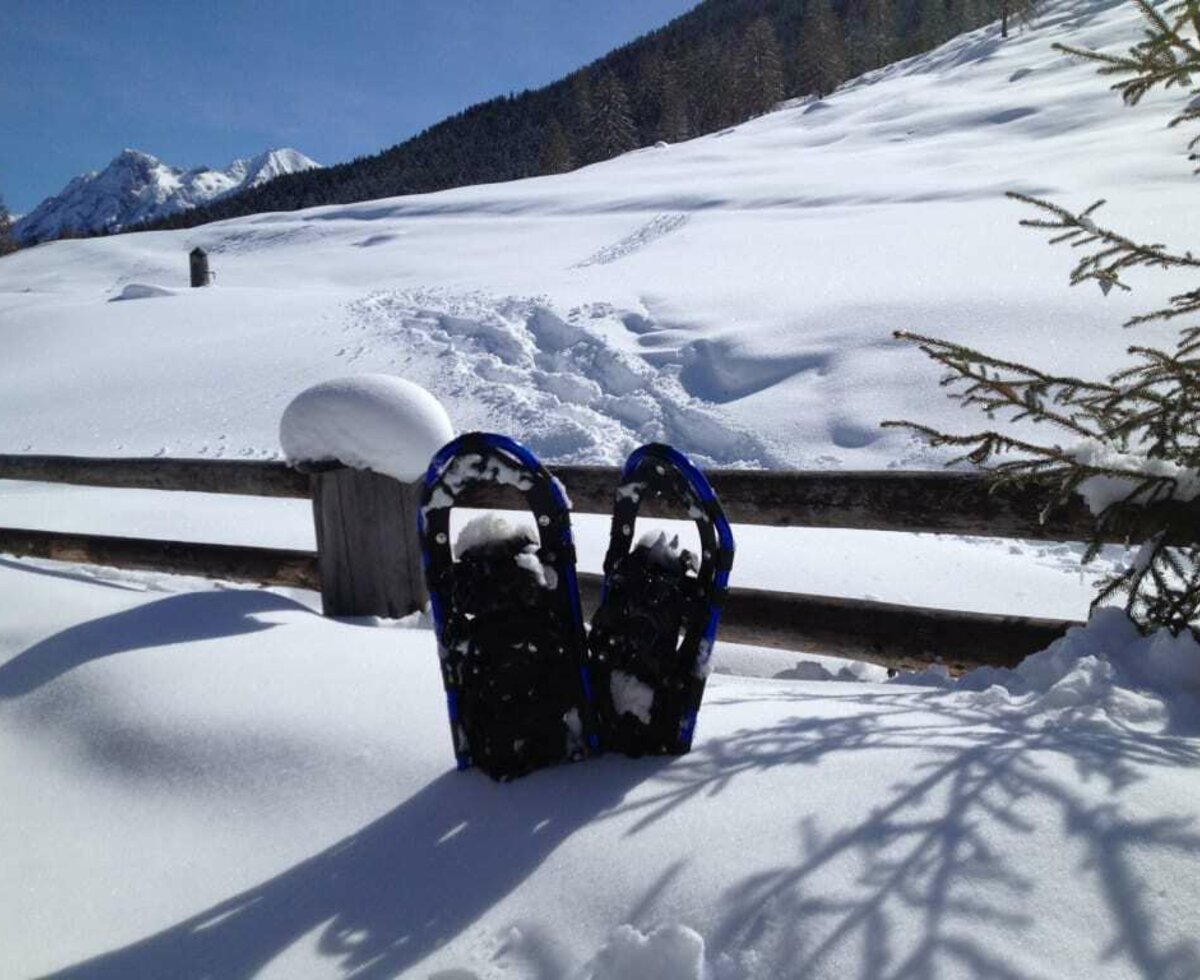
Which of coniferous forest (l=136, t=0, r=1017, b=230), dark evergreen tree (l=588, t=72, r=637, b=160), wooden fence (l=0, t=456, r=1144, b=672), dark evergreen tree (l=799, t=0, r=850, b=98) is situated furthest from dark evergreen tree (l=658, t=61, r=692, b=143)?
wooden fence (l=0, t=456, r=1144, b=672)

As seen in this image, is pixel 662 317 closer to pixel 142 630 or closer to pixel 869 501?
pixel 869 501

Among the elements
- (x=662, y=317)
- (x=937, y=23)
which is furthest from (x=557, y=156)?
(x=662, y=317)

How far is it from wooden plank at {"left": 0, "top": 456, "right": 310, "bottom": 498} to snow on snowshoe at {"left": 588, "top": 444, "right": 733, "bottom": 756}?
2.07 meters

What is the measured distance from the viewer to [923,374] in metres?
7.14

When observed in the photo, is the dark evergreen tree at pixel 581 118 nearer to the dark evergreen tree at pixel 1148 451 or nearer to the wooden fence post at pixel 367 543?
the wooden fence post at pixel 367 543

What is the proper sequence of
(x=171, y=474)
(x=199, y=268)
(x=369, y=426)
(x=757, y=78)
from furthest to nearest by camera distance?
(x=757, y=78) → (x=199, y=268) → (x=171, y=474) → (x=369, y=426)

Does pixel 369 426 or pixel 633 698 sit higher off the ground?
pixel 369 426

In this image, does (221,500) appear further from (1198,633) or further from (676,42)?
(676,42)

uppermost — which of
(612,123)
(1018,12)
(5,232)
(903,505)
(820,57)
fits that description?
(1018,12)

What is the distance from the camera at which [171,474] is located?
4023mm

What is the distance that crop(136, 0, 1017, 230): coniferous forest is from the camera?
2274 inches

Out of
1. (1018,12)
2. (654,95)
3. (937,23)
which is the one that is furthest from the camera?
(937,23)

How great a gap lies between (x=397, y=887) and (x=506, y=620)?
58cm

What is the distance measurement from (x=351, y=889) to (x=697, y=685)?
0.82m
